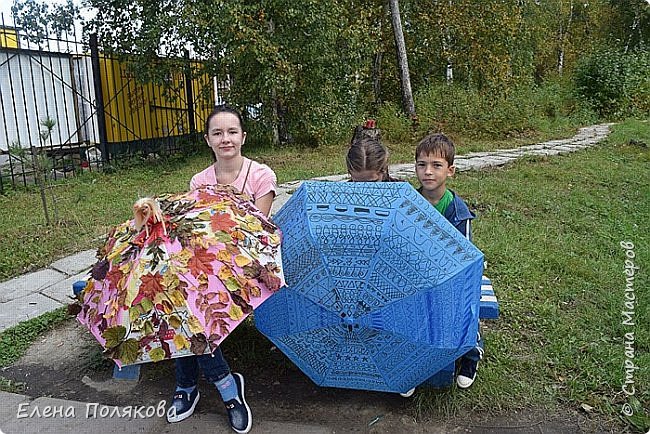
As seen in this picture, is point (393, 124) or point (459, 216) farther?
point (393, 124)

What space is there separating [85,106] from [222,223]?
797cm

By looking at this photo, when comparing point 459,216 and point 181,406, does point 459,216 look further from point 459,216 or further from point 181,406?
point 181,406

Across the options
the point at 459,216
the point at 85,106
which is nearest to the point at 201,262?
the point at 459,216

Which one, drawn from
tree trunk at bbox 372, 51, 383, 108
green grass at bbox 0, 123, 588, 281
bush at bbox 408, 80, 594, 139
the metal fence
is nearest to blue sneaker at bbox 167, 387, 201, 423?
green grass at bbox 0, 123, 588, 281

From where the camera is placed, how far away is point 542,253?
4.40m

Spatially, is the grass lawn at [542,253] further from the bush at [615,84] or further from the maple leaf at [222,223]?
the bush at [615,84]

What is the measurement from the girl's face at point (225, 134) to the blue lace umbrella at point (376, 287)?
32.5 inches

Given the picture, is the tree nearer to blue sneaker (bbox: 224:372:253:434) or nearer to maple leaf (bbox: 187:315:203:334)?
blue sneaker (bbox: 224:372:253:434)

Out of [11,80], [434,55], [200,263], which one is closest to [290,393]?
[200,263]

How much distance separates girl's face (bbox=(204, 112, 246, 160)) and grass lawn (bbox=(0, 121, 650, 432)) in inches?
60.2

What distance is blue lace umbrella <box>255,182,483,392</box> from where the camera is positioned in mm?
2086

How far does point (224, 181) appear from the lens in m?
3.10

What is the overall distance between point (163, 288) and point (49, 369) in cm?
134

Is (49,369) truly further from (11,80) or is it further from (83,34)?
(83,34)
